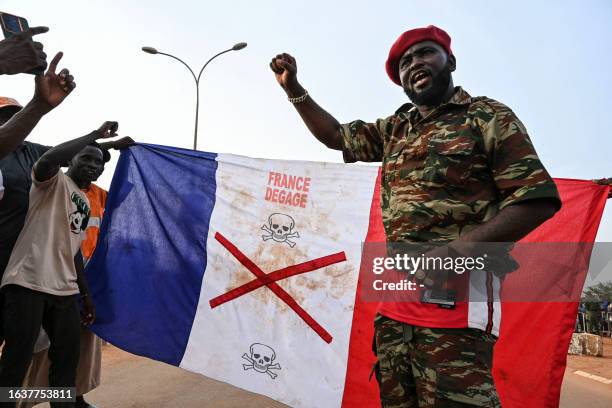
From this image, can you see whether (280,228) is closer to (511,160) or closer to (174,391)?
(174,391)

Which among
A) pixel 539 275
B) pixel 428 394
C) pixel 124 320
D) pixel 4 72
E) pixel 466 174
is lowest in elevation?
pixel 124 320

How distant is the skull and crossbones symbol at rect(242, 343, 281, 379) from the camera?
3314 millimetres

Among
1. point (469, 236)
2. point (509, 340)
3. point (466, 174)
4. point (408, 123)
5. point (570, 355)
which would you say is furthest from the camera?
point (570, 355)

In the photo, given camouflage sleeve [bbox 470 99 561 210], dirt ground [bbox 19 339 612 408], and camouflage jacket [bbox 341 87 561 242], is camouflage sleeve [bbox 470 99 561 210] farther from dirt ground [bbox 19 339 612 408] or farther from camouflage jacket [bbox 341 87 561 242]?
dirt ground [bbox 19 339 612 408]

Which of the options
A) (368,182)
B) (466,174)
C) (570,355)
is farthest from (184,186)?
(570,355)

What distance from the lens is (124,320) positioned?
355 cm

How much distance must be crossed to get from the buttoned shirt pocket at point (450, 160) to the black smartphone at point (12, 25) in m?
1.85

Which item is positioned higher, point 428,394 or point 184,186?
point 184,186

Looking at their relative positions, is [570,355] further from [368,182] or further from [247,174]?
[247,174]

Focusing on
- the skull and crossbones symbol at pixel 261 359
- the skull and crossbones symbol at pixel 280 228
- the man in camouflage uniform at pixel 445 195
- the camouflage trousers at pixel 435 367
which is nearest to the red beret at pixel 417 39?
the man in camouflage uniform at pixel 445 195

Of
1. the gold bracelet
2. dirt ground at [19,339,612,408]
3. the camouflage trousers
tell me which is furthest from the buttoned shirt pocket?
dirt ground at [19,339,612,408]

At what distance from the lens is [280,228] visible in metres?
3.72

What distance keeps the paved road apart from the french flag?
71cm

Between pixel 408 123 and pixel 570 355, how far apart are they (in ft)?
35.8
